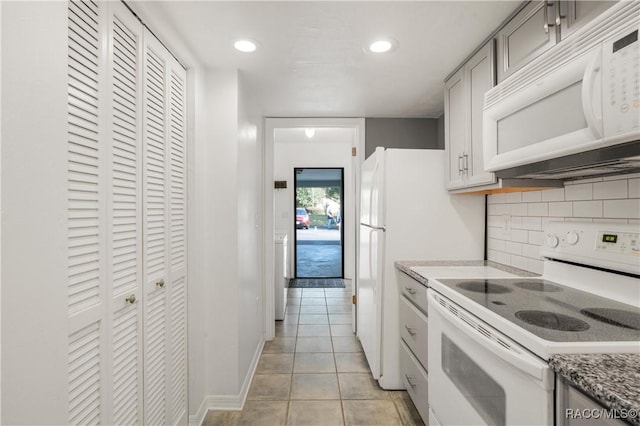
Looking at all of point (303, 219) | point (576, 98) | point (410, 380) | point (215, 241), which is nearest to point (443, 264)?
point (410, 380)

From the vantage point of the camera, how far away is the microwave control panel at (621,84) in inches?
31.9

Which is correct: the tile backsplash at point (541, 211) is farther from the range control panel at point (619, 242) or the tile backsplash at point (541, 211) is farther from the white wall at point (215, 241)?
the white wall at point (215, 241)

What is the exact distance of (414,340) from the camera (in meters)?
1.87

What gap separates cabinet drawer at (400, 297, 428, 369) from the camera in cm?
172

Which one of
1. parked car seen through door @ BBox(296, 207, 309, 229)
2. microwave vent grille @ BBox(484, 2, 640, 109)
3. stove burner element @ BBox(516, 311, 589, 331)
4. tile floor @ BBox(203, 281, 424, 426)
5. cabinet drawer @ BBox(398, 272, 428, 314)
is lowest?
tile floor @ BBox(203, 281, 424, 426)

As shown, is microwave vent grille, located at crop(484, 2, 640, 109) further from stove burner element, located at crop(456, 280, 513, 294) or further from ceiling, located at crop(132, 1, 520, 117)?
stove burner element, located at crop(456, 280, 513, 294)

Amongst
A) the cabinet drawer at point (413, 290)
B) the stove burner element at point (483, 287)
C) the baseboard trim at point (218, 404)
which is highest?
the stove burner element at point (483, 287)

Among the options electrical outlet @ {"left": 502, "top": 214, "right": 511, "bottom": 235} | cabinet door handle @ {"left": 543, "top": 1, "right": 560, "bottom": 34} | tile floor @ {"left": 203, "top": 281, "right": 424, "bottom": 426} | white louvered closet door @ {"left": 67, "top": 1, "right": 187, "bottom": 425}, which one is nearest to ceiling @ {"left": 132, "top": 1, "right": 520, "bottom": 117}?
cabinet door handle @ {"left": 543, "top": 1, "right": 560, "bottom": 34}

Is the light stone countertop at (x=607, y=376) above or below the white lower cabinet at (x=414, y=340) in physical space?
above

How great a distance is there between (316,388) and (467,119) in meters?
2.13

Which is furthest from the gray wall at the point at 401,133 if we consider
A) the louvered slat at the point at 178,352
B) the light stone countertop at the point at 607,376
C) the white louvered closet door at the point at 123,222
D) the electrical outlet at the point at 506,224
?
the light stone countertop at the point at 607,376

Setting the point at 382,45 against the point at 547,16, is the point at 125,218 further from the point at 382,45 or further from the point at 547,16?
the point at 547,16

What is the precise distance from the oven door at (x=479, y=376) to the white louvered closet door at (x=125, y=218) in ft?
4.42

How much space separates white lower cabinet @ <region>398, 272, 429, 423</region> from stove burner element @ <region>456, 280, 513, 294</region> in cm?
26
